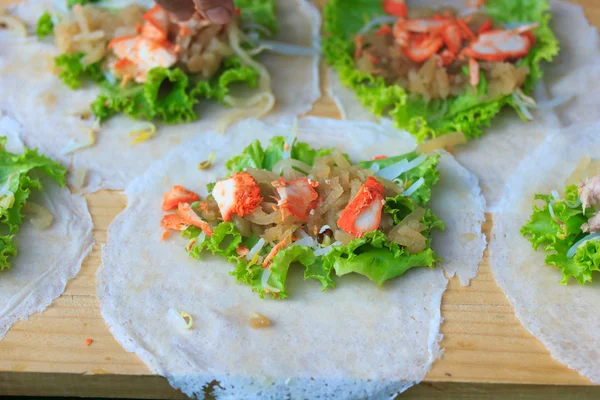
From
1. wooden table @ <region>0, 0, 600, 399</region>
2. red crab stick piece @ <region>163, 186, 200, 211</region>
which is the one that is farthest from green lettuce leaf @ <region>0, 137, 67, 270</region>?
red crab stick piece @ <region>163, 186, 200, 211</region>

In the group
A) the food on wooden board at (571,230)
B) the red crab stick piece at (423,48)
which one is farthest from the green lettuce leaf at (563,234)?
the red crab stick piece at (423,48)

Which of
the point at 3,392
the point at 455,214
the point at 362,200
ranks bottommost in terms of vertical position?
the point at 3,392

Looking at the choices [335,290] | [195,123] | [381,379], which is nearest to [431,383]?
[381,379]

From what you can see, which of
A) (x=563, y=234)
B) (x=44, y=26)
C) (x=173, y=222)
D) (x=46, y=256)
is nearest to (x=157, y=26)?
(x=44, y=26)

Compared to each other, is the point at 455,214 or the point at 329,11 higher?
the point at 329,11

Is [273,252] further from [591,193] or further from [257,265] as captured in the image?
[591,193]

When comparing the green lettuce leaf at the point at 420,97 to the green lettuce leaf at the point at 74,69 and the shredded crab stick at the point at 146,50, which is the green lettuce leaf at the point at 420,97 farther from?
the green lettuce leaf at the point at 74,69

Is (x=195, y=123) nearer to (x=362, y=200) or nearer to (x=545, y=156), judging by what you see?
(x=362, y=200)
